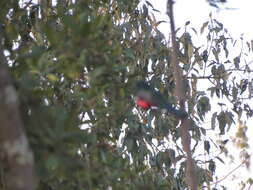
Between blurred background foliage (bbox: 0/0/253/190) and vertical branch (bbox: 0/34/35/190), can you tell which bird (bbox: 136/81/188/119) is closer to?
blurred background foliage (bbox: 0/0/253/190)

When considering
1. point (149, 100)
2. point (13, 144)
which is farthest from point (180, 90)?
point (13, 144)

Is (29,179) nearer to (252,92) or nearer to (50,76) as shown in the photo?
(50,76)

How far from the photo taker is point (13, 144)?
2.40 meters

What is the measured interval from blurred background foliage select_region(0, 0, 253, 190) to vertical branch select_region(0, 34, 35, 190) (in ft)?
1.50

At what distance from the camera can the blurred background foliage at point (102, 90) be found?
307cm

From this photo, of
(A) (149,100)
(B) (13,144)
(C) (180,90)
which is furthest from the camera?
(A) (149,100)

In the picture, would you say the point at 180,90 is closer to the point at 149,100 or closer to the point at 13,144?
the point at 149,100

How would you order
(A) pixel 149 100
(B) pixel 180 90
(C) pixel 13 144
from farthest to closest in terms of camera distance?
1. (A) pixel 149 100
2. (B) pixel 180 90
3. (C) pixel 13 144

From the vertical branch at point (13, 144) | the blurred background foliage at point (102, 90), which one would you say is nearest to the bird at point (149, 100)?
the blurred background foliage at point (102, 90)

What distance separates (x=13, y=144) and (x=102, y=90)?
130 cm

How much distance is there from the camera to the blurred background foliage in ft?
10.1

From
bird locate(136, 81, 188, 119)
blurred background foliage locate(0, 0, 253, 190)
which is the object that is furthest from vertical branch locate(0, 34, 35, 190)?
bird locate(136, 81, 188, 119)

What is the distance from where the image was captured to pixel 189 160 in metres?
3.31

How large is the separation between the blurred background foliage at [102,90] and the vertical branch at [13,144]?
18.0 inches
